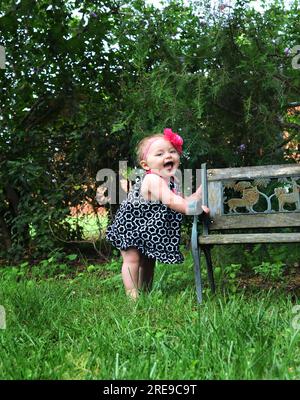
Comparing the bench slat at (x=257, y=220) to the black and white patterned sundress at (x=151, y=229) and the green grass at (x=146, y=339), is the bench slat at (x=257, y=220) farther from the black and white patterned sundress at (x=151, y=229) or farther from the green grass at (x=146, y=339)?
the green grass at (x=146, y=339)

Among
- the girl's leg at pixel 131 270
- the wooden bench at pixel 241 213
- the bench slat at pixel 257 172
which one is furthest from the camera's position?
the girl's leg at pixel 131 270

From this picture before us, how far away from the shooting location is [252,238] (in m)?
3.11

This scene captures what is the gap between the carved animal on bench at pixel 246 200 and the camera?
3553mm

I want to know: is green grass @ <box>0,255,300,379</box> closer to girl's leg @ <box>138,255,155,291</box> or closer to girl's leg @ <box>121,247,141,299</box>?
girl's leg @ <box>121,247,141,299</box>

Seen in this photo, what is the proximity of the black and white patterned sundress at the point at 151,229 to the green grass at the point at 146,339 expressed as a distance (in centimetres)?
26

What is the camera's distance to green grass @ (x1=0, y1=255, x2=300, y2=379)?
200 centimetres

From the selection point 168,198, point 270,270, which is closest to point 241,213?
point 168,198

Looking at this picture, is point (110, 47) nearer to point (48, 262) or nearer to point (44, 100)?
point (44, 100)

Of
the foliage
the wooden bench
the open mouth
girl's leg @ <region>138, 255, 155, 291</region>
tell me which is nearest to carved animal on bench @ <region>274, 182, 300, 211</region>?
the wooden bench

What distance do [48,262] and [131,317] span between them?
274cm

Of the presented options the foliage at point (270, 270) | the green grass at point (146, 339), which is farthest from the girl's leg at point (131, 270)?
the foliage at point (270, 270)

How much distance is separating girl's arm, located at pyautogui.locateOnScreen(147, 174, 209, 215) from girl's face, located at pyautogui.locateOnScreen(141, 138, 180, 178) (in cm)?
7

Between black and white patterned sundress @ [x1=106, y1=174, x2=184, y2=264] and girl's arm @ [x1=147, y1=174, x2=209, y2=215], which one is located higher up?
girl's arm @ [x1=147, y1=174, x2=209, y2=215]
